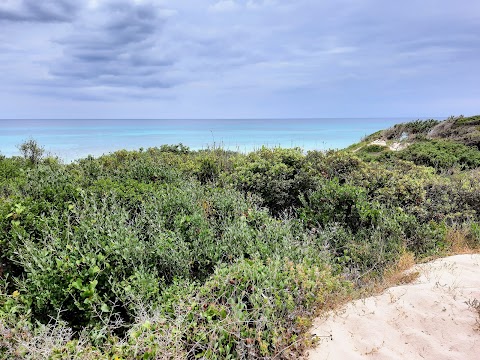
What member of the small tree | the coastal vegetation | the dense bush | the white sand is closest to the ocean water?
the small tree

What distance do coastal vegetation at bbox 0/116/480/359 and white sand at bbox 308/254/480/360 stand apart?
22cm

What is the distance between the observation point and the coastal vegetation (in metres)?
3.11

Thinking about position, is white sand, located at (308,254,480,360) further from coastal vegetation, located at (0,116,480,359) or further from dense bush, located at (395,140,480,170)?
dense bush, located at (395,140,480,170)

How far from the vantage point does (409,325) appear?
150 inches

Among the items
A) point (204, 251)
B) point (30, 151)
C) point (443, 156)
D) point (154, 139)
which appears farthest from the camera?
point (154, 139)

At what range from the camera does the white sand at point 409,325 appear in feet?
11.1

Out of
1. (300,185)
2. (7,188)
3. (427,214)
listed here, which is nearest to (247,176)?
(300,185)

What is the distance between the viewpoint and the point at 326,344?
3.46 metres

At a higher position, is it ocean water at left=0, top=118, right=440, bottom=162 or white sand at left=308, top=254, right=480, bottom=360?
ocean water at left=0, top=118, right=440, bottom=162

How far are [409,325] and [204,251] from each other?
2557mm

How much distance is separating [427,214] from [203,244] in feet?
15.9

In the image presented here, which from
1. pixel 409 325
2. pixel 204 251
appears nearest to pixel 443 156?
pixel 409 325

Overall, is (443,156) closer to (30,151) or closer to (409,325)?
(409,325)

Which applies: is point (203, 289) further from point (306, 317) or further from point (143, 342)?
point (306, 317)
